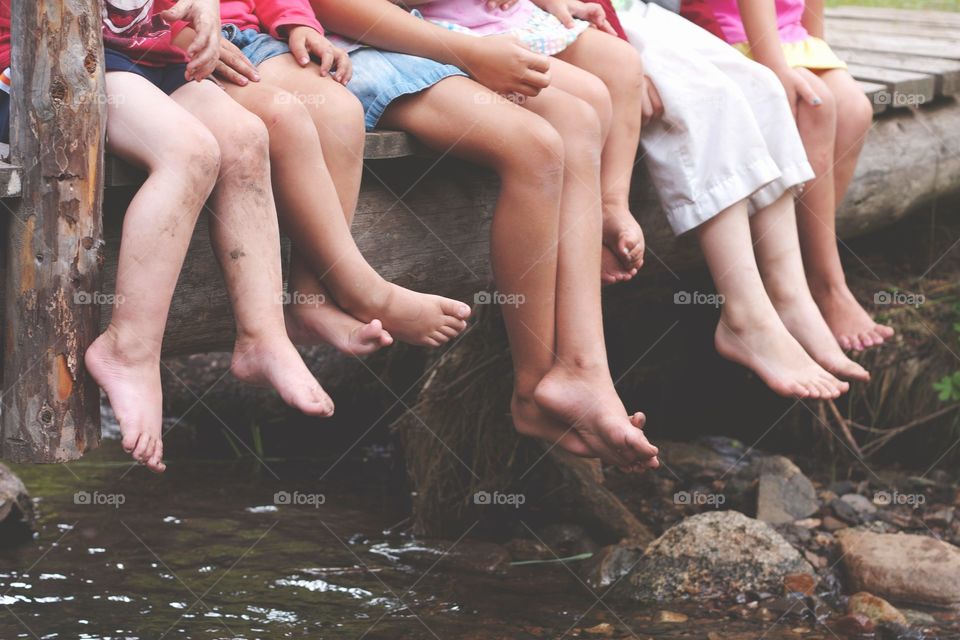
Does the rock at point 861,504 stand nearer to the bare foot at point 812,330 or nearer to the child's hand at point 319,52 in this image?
the bare foot at point 812,330

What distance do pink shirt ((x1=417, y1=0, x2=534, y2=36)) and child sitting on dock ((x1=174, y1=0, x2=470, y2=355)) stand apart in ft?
1.48

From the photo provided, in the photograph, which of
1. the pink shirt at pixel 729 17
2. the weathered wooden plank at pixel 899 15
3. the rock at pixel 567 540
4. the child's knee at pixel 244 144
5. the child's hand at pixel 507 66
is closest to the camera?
the child's knee at pixel 244 144

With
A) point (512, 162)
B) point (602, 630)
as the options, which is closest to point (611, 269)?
point (512, 162)

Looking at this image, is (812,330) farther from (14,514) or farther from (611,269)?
(14,514)

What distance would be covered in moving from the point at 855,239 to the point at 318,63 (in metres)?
2.97

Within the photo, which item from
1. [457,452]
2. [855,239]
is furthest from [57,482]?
[855,239]

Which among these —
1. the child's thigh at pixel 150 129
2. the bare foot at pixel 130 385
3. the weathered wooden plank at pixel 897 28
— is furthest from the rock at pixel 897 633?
the weathered wooden plank at pixel 897 28

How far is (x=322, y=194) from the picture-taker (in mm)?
2469

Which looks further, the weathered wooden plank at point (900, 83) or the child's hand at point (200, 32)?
the weathered wooden plank at point (900, 83)

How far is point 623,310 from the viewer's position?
4949 millimetres

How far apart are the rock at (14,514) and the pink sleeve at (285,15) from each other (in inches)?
78.9

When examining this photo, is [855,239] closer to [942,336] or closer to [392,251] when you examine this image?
[942,336]

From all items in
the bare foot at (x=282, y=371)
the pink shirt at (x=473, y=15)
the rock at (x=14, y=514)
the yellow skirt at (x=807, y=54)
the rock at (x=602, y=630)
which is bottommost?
the rock at (x=602, y=630)

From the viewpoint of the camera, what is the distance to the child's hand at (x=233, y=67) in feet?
8.30
